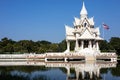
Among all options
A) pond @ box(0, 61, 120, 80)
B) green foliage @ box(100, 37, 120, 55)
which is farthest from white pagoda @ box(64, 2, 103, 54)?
pond @ box(0, 61, 120, 80)

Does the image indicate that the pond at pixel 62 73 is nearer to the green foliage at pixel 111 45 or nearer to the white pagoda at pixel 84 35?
the white pagoda at pixel 84 35

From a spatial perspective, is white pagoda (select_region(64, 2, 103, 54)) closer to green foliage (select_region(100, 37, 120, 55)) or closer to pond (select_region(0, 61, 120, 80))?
green foliage (select_region(100, 37, 120, 55))

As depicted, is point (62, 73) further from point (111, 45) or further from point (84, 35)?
point (111, 45)

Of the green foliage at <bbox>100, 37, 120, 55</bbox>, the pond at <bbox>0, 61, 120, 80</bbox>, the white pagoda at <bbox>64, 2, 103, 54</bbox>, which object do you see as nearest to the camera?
the pond at <bbox>0, 61, 120, 80</bbox>

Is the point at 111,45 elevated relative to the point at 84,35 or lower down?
lower down

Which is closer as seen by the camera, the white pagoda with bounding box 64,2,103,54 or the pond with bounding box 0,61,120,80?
the pond with bounding box 0,61,120,80

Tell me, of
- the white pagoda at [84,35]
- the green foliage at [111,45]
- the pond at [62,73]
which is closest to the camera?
the pond at [62,73]

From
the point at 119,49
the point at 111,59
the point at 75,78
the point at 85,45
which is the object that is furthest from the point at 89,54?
the point at 75,78

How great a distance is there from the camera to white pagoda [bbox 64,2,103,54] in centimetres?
5931

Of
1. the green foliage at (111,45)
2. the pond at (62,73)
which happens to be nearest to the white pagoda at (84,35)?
the green foliage at (111,45)

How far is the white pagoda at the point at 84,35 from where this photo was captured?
59.3 meters

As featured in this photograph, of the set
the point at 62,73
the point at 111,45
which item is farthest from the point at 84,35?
the point at 62,73

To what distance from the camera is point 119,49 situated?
69.2 m

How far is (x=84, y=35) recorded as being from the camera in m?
59.6
